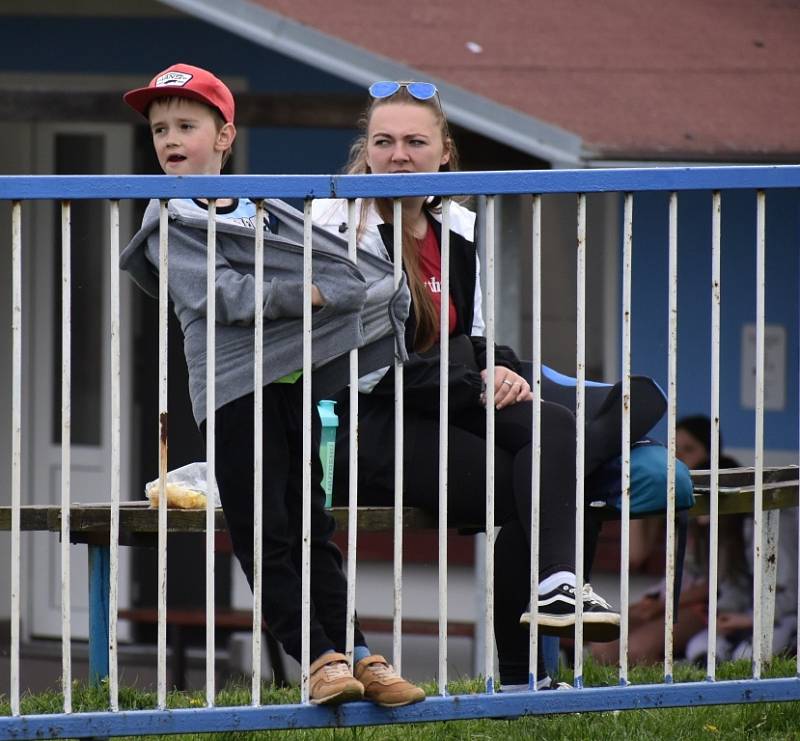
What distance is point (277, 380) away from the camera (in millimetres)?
3314

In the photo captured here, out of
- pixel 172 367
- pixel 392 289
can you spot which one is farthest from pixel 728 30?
pixel 392 289

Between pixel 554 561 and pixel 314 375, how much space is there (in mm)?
670

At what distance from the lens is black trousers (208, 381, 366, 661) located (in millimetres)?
3301

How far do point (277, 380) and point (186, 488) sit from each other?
2.10 ft

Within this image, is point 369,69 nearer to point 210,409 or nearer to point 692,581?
point 692,581

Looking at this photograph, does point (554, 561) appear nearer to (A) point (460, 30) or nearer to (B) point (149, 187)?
(B) point (149, 187)

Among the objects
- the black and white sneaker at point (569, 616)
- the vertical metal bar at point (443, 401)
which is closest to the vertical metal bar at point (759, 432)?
the black and white sneaker at point (569, 616)

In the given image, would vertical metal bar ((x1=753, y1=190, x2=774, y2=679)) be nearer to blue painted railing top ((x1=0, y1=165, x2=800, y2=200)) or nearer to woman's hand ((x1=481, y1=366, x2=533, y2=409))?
blue painted railing top ((x1=0, y1=165, x2=800, y2=200))

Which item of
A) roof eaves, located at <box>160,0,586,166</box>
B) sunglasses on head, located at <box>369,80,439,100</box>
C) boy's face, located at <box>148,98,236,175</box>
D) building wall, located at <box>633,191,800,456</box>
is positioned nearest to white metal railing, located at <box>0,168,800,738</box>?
boy's face, located at <box>148,98,236,175</box>

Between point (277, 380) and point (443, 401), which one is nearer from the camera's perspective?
point (443, 401)

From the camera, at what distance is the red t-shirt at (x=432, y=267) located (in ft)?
12.1

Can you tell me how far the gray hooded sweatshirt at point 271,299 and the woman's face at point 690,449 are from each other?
419cm

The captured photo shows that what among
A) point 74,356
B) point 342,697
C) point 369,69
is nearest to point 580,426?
point 342,697

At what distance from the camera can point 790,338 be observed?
7508 millimetres
